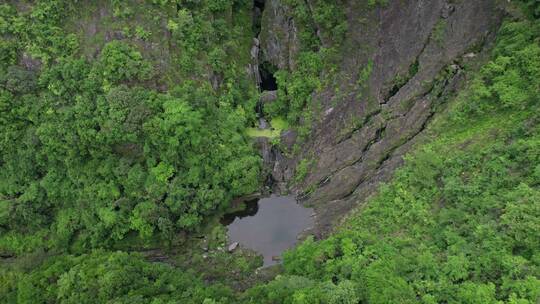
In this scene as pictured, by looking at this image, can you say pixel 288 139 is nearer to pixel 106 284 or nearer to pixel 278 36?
pixel 278 36

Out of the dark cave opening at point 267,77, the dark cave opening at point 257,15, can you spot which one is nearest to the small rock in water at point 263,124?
the dark cave opening at point 267,77

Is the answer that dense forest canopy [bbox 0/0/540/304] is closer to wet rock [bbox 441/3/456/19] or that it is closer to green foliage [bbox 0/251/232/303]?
green foliage [bbox 0/251/232/303]

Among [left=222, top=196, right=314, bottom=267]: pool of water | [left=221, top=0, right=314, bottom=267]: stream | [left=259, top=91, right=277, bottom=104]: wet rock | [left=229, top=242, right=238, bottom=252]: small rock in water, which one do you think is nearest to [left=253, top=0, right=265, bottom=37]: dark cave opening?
[left=259, top=91, right=277, bottom=104]: wet rock

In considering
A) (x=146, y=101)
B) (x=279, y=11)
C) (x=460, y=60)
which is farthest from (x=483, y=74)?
(x=146, y=101)

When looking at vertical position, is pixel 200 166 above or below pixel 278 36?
below

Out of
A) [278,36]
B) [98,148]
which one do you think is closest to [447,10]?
[278,36]
